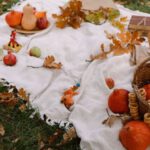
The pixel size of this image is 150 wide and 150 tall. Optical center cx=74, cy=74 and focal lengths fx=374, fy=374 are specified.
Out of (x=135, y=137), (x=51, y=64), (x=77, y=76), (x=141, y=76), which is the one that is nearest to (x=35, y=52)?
(x=51, y=64)

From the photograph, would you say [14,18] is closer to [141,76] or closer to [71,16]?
[71,16]

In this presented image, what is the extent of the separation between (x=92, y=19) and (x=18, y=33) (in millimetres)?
590

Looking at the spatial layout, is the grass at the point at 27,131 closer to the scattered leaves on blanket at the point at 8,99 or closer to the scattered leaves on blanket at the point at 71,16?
Answer: the scattered leaves on blanket at the point at 8,99

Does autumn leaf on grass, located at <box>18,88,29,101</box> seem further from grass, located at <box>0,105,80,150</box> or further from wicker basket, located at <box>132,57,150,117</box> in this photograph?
wicker basket, located at <box>132,57,150,117</box>

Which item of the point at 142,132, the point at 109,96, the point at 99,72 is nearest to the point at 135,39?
the point at 99,72

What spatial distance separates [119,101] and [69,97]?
34cm

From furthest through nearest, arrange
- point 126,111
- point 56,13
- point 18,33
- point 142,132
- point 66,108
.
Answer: point 56,13, point 18,33, point 66,108, point 126,111, point 142,132

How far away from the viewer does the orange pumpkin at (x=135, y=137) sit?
1.83 m

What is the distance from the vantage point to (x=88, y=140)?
1.95 metres

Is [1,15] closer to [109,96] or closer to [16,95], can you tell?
[16,95]

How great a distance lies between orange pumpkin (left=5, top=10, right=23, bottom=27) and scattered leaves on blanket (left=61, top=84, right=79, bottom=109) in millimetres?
864

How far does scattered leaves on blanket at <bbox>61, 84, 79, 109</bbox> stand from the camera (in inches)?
87.5

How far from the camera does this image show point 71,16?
291 cm

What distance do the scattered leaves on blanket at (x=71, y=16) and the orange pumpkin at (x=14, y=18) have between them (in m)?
0.27
